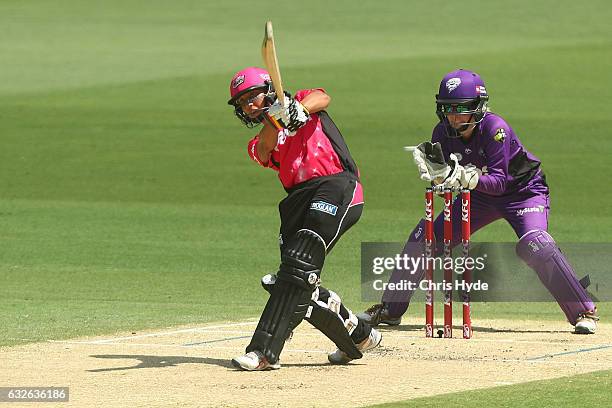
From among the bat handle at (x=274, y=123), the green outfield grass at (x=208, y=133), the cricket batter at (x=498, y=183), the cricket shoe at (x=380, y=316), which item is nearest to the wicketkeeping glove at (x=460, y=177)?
the cricket batter at (x=498, y=183)

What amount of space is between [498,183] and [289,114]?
2552mm

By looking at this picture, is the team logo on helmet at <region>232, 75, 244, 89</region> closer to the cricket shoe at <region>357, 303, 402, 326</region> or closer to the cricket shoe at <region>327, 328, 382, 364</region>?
the cricket shoe at <region>327, 328, 382, 364</region>

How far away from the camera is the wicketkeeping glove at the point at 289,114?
9195 mm

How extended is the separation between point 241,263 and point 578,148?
12.4 m

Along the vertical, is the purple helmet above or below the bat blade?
above

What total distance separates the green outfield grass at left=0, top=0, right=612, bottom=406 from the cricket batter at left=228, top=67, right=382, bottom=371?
2412 mm

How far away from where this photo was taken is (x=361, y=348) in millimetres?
10164

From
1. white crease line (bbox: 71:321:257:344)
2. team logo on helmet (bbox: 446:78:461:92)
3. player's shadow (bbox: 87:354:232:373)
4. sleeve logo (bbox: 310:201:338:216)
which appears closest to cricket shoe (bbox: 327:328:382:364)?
player's shadow (bbox: 87:354:232:373)

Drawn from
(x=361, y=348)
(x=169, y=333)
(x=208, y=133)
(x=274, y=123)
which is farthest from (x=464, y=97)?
(x=208, y=133)

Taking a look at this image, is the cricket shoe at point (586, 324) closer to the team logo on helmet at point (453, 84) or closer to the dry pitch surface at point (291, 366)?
the dry pitch surface at point (291, 366)

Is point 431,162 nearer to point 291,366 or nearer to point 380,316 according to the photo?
point 380,316

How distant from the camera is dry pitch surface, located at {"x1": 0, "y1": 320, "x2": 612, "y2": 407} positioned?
8.50 m

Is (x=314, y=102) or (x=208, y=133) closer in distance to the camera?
(x=314, y=102)

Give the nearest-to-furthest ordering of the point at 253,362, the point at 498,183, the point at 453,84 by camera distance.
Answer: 1. the point at 253,362
2. the point at 498,183
3. the point at 453,84
